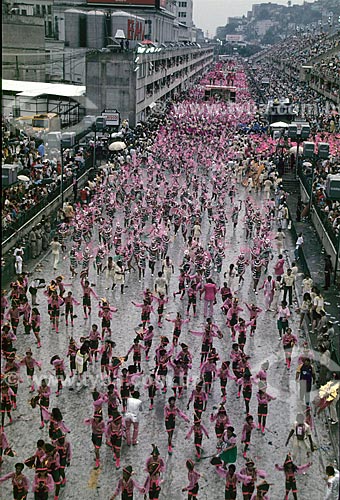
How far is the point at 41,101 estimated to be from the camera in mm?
43031

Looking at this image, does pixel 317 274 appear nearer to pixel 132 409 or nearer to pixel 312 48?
pixel 132 409

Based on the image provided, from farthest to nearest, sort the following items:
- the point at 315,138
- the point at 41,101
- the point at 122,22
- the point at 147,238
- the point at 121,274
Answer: the point at 122,22 → the point at 315,138 → the point at 41,101 → the point at 147,238 → the point at 121,274

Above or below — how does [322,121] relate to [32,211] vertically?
above

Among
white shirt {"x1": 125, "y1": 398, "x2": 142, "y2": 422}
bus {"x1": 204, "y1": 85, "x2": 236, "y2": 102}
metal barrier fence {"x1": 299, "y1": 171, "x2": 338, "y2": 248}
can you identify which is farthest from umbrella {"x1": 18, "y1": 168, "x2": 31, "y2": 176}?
bus {"x1": 204, "y1": 85, "x2": 236, "y2": 102}

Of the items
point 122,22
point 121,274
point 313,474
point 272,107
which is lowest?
→ point 313,474

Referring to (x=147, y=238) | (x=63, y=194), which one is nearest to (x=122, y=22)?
(x=63, y=194)

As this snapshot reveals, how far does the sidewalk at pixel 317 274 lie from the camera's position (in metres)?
12.8

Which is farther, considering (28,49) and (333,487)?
(28,49)

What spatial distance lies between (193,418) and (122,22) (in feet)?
184

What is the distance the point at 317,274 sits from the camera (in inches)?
810

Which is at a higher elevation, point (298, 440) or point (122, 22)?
point (122, 22)

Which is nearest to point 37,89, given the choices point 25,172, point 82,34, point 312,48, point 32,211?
point 25,172

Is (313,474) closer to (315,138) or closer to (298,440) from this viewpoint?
(298,440)

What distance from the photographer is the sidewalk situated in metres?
12.8
